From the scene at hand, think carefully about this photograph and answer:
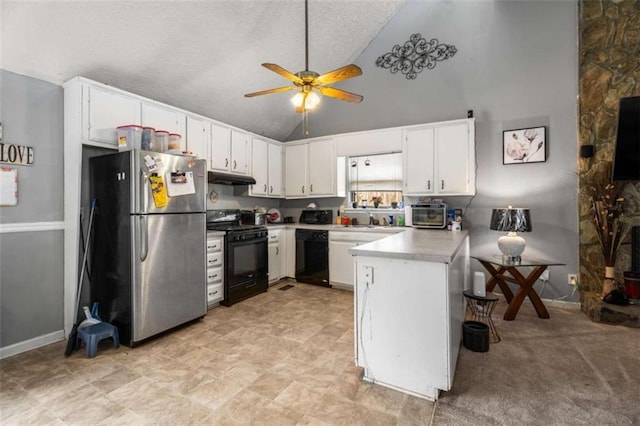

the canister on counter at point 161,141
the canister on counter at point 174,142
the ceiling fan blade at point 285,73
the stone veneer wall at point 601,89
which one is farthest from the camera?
the stone veneer wall at point 601,89

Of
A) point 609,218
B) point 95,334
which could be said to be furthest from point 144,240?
point 609,218

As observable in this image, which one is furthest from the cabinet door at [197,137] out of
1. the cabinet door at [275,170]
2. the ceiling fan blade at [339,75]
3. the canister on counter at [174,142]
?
the ceiling fan blade at [339,75]

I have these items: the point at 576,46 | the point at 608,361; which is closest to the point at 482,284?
the point at 608,361

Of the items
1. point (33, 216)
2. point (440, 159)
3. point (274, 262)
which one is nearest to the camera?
point (33, 216)

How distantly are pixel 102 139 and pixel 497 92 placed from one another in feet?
14.7

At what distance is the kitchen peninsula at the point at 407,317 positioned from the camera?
180cm

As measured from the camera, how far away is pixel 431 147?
3.99m

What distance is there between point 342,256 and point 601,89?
3559mm

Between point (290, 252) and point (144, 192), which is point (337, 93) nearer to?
point (144, 192)

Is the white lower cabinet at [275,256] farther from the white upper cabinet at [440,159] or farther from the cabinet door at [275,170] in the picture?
the white upper cabinet at [440,159]

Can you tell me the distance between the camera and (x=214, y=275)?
11.5 ft

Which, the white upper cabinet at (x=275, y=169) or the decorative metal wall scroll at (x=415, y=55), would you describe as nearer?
the decorative metal wall scroll at (x=415, y=55)

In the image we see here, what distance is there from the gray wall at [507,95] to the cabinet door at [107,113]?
3388 millimetres

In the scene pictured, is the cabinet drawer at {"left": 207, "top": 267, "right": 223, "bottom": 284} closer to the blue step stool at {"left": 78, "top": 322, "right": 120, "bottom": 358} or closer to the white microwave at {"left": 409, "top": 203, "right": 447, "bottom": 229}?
the blue step stool at {"left": 78, "top": 322, "right": 120, "bottom": 358}
